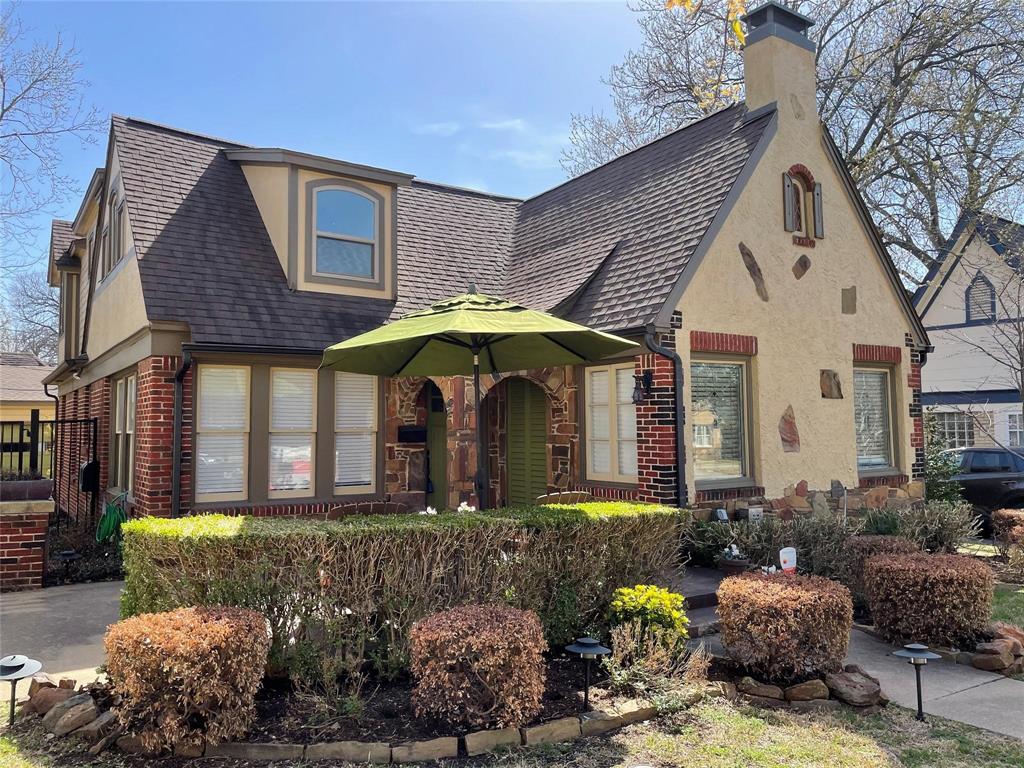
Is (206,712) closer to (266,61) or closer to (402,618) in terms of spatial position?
(402,618)

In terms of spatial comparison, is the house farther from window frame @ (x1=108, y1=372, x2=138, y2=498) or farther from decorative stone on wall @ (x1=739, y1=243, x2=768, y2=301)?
window frame @ (x1=108, y1=372, x2=138, y2=498)

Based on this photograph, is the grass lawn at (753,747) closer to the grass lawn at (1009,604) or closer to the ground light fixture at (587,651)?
the ground light fixture at (587,651)

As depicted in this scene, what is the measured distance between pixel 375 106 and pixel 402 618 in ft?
32.4

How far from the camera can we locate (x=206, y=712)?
12.8 feet

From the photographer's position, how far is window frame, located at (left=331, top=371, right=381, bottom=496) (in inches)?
382

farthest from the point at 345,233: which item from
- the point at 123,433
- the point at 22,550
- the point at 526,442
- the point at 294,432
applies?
the point at 22,550

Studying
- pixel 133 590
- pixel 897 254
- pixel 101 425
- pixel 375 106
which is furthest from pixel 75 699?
pixel 897 254

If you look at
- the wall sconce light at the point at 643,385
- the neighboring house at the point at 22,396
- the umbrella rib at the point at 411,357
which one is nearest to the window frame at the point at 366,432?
the umbrella rib at the point at 411,357

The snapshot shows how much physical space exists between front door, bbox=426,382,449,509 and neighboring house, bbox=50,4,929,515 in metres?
0.04

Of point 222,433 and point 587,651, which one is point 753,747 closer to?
point 587,651

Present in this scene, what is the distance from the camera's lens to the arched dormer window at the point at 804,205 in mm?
10273

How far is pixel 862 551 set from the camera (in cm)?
699

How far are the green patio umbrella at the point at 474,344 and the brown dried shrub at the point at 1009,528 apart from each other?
635 centimetres

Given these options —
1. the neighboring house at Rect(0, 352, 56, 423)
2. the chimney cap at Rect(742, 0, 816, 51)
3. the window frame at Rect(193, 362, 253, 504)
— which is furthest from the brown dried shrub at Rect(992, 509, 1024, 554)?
the neighboring house at Rect(0, 352, 56, 423)
